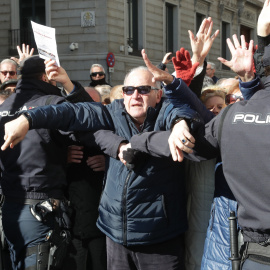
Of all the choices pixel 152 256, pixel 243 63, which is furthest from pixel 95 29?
pixel 243 63

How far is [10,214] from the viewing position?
389cm

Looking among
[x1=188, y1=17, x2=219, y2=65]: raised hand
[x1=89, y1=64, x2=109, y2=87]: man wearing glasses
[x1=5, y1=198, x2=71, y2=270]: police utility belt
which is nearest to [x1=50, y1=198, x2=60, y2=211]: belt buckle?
[x1=5, y1=198, x2=71, y2=270]: police utility belt

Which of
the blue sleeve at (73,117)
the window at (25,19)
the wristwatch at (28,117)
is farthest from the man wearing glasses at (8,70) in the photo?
the window at (25,19)

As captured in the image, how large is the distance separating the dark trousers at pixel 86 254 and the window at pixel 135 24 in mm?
17255

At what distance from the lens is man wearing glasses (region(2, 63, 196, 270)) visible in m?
3.38

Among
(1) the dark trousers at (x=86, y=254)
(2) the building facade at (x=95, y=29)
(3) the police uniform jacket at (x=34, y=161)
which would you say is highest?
(2) the building facade at (x=95, y=29)

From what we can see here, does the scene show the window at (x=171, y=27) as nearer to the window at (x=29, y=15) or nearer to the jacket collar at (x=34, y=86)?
the window at (x=29, y=15)

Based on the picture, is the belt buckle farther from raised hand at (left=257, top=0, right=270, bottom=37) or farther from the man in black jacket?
raised hand at (left=257, top=0, right=270, bottom=37)

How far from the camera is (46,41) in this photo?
12.0ft

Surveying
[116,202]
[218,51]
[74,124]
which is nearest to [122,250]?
[116,202]

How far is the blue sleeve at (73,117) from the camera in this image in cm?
342

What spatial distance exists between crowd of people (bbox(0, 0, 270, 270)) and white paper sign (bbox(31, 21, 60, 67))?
0.22 ft

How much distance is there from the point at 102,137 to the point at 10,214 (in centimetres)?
94

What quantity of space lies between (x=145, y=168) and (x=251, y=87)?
2.95ft
